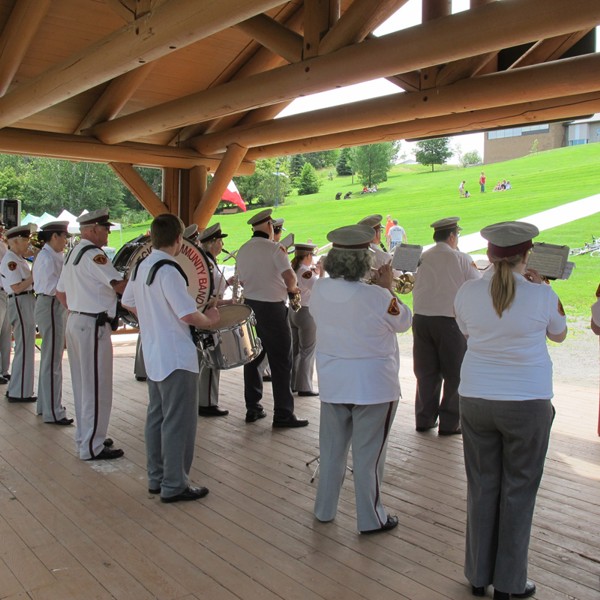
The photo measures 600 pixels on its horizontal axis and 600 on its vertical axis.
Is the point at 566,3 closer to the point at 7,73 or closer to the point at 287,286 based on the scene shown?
the point at 287,286

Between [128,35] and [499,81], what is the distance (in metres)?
2.63

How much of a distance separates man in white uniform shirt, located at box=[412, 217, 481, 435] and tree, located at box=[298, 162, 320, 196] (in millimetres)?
43848

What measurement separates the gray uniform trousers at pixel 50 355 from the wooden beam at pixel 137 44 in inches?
66.7

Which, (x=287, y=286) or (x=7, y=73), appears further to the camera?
(x=7, y=73)

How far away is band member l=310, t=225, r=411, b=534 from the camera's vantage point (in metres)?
3.52

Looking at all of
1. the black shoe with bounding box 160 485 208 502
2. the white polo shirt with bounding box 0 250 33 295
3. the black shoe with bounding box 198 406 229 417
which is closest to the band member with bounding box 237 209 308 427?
the black shoe with bounding box 198 406 229 417

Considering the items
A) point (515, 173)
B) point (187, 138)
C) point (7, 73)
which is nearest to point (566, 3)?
point (7, 73)

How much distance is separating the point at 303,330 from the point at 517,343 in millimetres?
4267

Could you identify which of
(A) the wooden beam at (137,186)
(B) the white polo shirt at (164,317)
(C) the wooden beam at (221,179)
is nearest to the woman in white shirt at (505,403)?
(B) the white polo shirt at (164,317)

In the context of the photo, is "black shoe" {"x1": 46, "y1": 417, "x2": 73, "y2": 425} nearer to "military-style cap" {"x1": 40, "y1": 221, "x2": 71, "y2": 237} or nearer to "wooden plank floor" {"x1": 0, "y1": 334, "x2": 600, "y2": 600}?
"wooden plank floor" {"x1": 0, "y1": 334, "x2": 600, "y2": 600}

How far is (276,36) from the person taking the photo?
5324mm

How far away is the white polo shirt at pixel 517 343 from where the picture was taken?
280 cm

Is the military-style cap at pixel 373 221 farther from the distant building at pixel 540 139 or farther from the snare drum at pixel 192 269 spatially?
the distant building at pixel 540 139

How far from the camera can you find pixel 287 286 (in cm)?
587
